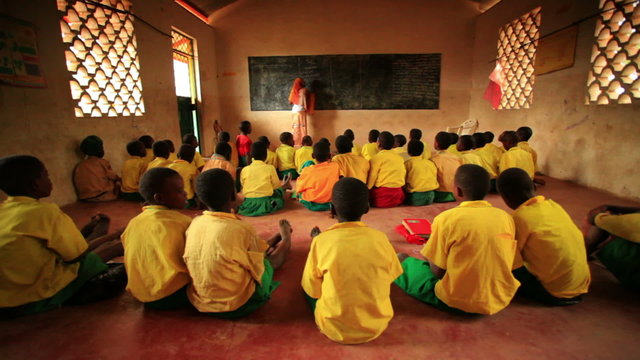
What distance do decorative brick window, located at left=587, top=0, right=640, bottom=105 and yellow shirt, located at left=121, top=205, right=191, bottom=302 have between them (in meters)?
4.78

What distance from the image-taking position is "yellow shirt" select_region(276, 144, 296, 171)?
4.73 m

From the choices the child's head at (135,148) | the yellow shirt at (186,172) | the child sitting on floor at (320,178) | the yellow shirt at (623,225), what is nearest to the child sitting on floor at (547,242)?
the yellow shirt at (623,225)

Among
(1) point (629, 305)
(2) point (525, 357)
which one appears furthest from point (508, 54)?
Answer: (2) point (525, 357)

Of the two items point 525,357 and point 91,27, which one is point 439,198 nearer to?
point 525,357

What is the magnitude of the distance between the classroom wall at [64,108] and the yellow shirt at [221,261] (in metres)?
2.87

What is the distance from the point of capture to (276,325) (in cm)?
158

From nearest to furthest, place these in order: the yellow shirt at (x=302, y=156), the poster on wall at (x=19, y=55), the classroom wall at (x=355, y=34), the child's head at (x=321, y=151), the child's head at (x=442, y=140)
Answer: the poster on wall at (x=19, y=55) < the child's head at (x=321, y=151) < the child's head at (x=442, y=140) < the yellow shirt at (x=302, y=156) < the classroom wall at (x=355, y=34)

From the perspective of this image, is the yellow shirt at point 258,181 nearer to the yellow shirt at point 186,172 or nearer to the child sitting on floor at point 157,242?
the yellow shirt at point 186,172

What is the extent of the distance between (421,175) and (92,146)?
12.6 ft

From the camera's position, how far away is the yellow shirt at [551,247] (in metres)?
1.52

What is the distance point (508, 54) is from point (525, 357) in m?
6.24

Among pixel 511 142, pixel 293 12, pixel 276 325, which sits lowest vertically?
pixel 276 325

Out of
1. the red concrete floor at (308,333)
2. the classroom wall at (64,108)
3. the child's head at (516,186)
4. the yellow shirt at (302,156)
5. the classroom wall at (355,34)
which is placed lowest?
the red concrete floor at (308,333)

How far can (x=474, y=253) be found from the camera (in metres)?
1.43
